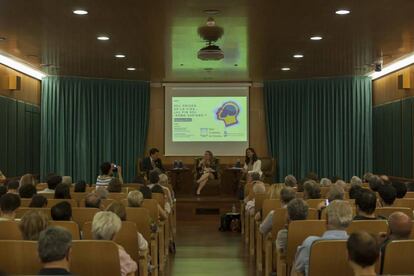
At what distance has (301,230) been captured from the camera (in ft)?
18.1

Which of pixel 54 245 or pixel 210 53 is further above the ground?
pixel 210 53

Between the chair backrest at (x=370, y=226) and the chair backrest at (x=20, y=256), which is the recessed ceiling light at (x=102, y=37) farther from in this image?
the chair backrest at (x=20, y=256)

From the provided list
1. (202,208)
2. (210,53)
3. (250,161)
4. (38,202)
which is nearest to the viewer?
(38,202)

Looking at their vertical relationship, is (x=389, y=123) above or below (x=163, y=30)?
below

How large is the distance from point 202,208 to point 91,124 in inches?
184

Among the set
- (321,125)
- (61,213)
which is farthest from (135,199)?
(321,125)

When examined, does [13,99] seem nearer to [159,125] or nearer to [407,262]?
[159,125]

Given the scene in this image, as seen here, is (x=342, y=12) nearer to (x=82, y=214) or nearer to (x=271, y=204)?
(x=271, y=204)

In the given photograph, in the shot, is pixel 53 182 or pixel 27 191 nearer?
pixel 27 191

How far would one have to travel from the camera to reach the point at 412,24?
9.81 m

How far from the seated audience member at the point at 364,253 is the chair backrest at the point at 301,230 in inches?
80.1

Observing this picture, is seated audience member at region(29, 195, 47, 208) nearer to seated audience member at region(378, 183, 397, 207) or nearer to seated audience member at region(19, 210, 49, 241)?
seated audience member at region(19, 210, 49, 241)

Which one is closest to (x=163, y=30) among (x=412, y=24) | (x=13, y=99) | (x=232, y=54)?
(x=232, y=54)

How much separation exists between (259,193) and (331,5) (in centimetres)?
282
